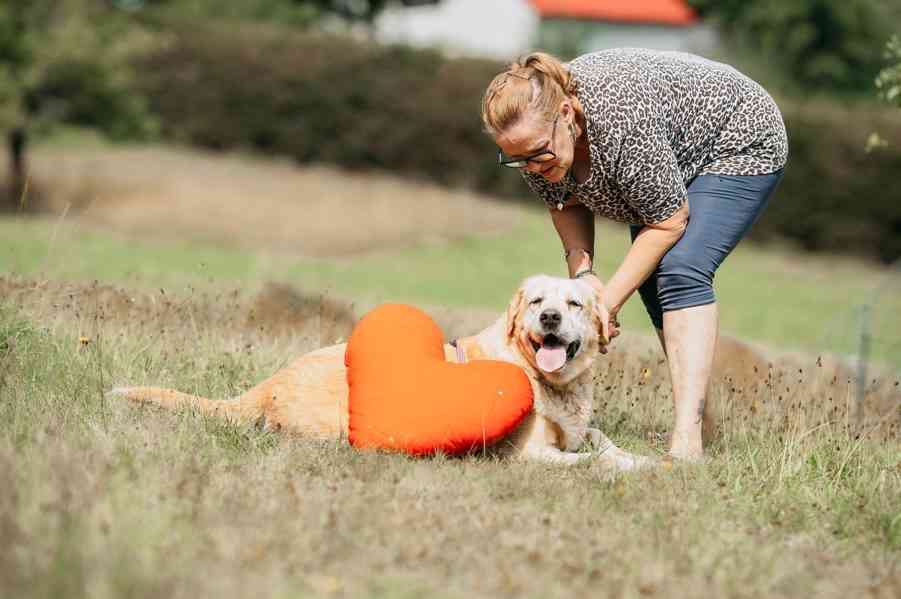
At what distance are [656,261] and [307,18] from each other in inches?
1275

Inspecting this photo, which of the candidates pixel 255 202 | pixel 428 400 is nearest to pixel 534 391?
pixel 428 400

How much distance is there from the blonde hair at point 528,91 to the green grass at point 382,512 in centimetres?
139

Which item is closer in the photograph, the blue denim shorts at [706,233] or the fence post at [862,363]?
the blue denim shorts at [706,233]

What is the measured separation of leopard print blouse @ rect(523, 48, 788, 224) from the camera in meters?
4.12

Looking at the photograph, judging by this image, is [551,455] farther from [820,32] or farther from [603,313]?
[820,32]

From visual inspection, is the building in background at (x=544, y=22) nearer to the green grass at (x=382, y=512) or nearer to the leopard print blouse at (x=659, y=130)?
the leopard print blouse at (x=659, y=130)

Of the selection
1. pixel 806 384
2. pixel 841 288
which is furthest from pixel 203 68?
pixel 806 384

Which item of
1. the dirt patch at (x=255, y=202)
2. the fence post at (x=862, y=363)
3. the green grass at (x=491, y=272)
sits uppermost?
the fence post at (x=862, y=363)

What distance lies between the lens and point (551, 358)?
427 cm

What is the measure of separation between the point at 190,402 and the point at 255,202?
14.9 m

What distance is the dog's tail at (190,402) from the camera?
14.4 feet

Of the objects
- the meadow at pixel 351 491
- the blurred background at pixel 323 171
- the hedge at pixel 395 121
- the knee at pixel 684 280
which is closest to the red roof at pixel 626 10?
the blurred background at pixel 323 171

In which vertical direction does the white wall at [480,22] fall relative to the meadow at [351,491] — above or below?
below

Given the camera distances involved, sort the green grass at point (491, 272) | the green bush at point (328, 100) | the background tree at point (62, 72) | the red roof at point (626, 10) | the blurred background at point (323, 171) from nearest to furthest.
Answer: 1. the green grass at point (491, 272)
2. the blurred background at point (323, 171)
3. the background tree at point (62, 72)
4. the green bush at point (328, 100)
5. the red roof at point (626, 10)
